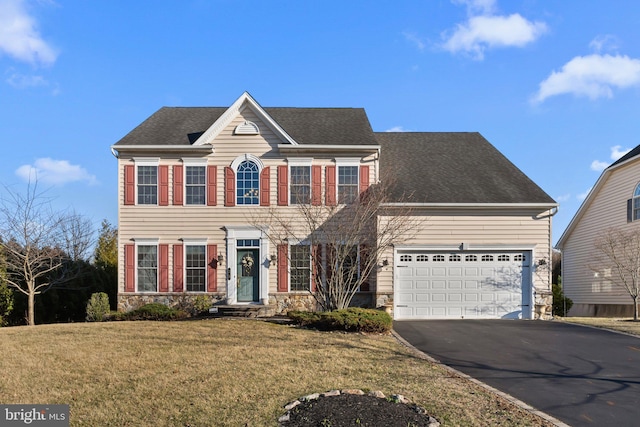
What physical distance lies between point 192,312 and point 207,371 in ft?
34.8

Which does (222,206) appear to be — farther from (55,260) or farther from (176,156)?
(55,260)

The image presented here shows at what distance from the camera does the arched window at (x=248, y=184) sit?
2016 centimetres

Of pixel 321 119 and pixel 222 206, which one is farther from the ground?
pixel 321 119

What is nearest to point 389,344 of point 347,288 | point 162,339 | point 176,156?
point 347,288

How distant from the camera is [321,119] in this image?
2220 cm

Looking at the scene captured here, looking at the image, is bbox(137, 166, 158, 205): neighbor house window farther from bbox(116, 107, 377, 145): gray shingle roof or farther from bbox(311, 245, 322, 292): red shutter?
bbox(311, 245, 322, 292): red shutter

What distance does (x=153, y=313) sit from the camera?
1808cm

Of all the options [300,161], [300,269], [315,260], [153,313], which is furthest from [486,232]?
[153,313]

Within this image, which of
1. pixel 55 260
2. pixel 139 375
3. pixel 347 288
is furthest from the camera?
pixel 55 260

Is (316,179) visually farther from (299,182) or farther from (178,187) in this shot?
(178,187)

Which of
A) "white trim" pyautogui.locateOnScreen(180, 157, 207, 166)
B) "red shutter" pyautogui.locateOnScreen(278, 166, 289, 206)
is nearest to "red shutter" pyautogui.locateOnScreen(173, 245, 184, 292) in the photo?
"white trim" pyautogui.locateOnScreen(180, 157, 207, 166)

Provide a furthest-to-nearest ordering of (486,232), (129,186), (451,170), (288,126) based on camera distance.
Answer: (451,170) < (288,126) < (129,186) < (486,232)

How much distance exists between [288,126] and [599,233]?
602 inches

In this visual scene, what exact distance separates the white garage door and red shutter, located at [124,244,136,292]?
354 inches
